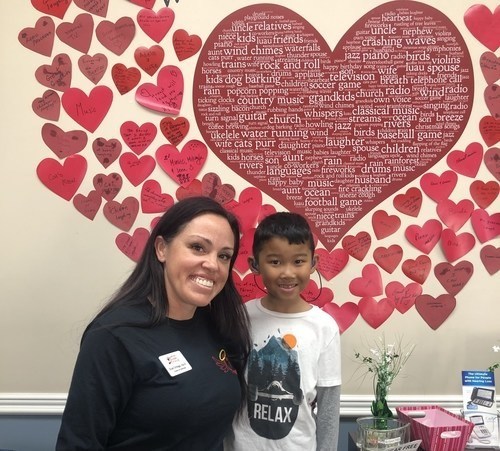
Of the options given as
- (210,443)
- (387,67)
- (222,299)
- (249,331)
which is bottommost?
(210,443)

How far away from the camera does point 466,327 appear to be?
6.16ft

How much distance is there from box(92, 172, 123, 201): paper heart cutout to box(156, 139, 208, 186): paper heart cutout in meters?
0.17

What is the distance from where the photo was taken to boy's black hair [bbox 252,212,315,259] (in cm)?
149

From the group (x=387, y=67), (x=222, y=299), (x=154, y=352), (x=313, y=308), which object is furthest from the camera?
(x=387, y=67)

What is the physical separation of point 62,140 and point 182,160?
0.45 metres

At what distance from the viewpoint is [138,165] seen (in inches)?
73.3

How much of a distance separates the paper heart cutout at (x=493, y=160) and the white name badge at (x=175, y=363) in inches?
51.3

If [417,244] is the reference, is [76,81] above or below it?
above

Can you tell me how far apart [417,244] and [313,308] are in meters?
0.54

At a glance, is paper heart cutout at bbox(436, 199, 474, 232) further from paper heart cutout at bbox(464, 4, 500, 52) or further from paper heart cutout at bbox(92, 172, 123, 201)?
paper heart cutout at bbox(92, 172, 123, 201)

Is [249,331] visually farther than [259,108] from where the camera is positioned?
No

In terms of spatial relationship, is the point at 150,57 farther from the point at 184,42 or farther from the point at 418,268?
the point at 418,268

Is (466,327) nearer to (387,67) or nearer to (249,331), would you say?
(249,331)

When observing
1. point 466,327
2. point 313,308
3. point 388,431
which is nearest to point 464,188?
point 466,327
